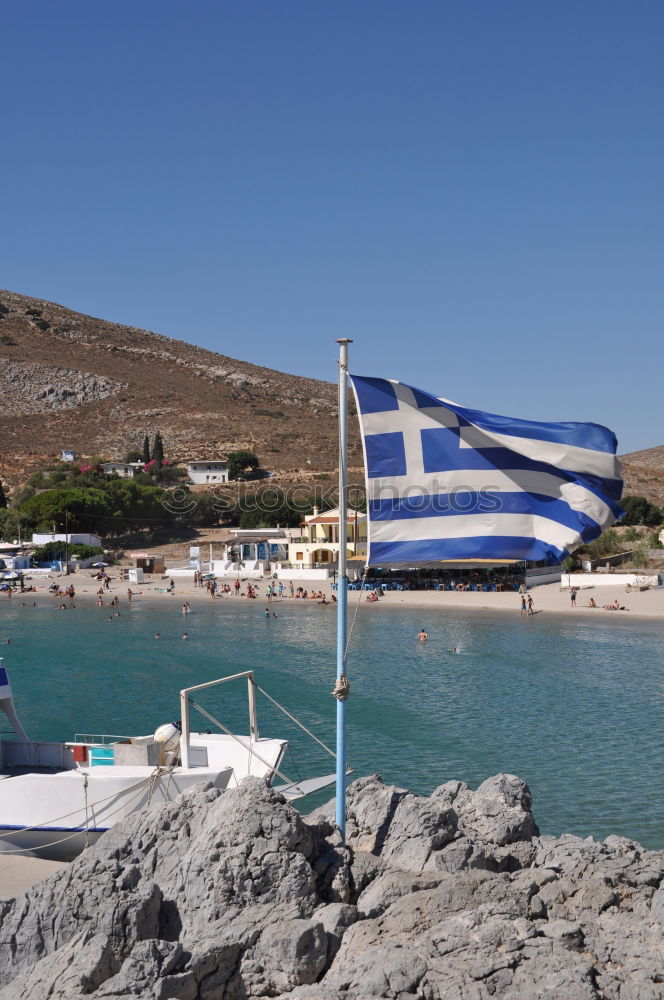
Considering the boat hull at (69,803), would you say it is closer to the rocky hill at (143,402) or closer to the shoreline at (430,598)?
the shoreline at (430,598)

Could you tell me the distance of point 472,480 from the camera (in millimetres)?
10211

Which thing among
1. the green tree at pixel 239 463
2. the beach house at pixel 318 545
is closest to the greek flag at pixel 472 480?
the beach house at pixel 318 545

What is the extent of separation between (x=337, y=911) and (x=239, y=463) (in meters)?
105

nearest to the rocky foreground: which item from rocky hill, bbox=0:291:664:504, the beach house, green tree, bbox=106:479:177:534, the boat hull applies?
the boat hull

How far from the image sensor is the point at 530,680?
3297 centimetres

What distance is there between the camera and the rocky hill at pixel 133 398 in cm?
12662

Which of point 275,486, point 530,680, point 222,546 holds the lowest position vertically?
point 530,680

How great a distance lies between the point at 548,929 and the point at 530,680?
25.9 m

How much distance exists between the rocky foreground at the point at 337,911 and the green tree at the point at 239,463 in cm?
10225

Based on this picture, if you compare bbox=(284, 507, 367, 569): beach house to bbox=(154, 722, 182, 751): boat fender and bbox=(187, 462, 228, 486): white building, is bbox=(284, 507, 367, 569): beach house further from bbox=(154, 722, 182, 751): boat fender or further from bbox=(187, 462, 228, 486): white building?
bbox=(154, 722, 182, 751): boat fender

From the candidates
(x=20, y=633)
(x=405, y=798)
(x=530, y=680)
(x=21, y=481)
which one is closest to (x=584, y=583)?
(x=530, y=680)

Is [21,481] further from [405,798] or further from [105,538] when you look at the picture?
[405,798]

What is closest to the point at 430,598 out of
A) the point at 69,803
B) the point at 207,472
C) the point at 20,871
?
the point at 69,803

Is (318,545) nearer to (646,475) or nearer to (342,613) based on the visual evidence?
(342,613)
